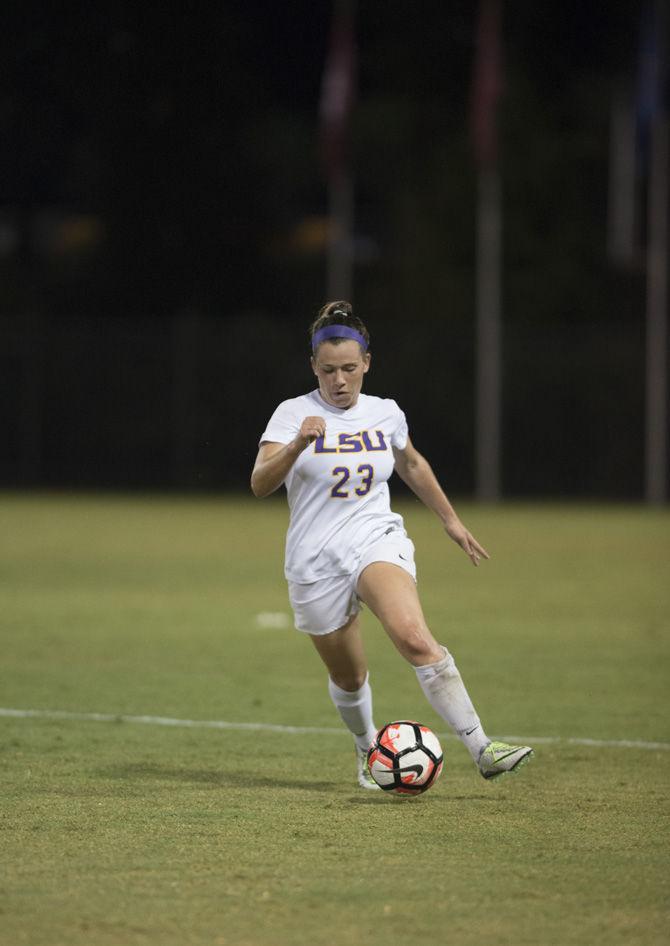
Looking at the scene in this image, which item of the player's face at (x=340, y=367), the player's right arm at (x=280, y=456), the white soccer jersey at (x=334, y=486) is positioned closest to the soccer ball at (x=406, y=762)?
the white soccer jersey at (x=334, y=486)

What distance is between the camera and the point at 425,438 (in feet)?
122

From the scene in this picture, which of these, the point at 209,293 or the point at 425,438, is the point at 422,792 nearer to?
the point at 425,438

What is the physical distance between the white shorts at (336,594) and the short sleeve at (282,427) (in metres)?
0.65

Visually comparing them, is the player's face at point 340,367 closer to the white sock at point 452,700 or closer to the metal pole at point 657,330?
the white sock at point 452,700

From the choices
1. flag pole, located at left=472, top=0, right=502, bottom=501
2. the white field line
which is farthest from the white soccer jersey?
flag pole, located at left=472, top=0, right=502, bottom=501

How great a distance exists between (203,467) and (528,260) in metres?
9.78

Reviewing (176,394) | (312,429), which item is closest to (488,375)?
(176,394)

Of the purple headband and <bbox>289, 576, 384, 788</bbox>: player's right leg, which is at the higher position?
the purple headband

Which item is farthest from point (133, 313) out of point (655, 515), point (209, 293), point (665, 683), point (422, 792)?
point (422, 792)

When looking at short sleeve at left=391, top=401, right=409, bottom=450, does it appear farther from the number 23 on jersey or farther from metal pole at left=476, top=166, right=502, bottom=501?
metal pole at left=476, top=166, right=502, bottom=501

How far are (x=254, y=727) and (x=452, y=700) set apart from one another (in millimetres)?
2424

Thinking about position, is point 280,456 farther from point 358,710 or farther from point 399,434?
point 358,710

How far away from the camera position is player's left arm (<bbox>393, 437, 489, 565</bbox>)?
28.0 ft

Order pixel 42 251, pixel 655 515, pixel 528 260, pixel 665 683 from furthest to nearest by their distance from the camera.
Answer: pixel 42 251 → pixel 528 260 → pixel 655 515 → pixel 665 683
